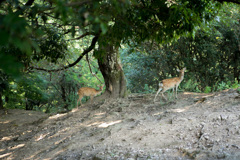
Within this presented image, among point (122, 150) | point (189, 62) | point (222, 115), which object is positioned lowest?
point (122, 150)

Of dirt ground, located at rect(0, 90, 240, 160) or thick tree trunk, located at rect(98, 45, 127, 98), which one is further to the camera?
thick tree trunk, located at rect(98, 45, 127, 98)

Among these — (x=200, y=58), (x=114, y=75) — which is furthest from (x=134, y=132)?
(x=200, y=58)

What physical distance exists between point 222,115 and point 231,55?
277 inches

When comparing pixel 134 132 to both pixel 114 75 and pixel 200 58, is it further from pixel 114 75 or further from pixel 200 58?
pixel 200 58

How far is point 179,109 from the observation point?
6949 mm

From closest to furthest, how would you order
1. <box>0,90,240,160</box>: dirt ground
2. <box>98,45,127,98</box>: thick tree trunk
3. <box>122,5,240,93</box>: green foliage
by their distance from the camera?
<box>0,90,240,160</box>: dirt ground → <box>98,45,127,98</box>: thick tree trunk → <box>122,5,240,93</box>: green foliage

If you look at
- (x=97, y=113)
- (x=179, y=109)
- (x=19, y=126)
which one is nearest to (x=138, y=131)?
(x=179, y=109)

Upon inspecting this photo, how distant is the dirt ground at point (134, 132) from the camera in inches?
171

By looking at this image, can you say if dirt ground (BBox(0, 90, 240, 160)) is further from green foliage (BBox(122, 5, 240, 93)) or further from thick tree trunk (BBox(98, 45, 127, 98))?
green foliage (BBox(122, 5, 240, 93))

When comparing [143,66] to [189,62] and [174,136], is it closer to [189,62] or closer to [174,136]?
[189,62]

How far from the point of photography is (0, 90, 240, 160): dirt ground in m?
4.33

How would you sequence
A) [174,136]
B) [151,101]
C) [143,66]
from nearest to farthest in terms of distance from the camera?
1. [174,136]
2. [151,101]
3. [143,66]

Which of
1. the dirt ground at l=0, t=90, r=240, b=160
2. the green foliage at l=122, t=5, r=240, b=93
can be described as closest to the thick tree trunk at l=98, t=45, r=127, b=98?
the dirt ground at l=0, t=90, r=240, b=160

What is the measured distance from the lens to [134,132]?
554 cm
